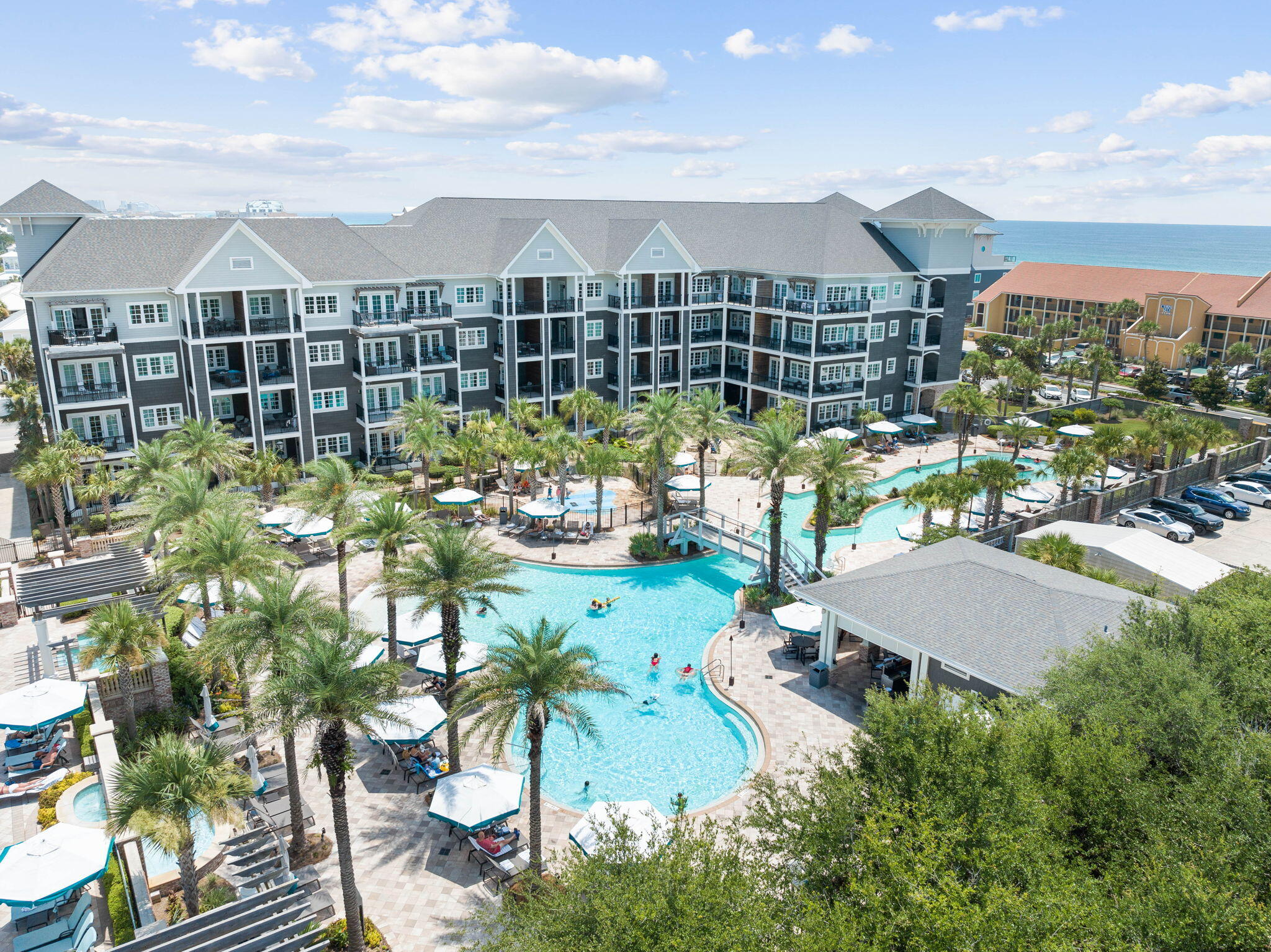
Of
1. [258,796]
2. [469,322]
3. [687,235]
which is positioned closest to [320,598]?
[258,796]

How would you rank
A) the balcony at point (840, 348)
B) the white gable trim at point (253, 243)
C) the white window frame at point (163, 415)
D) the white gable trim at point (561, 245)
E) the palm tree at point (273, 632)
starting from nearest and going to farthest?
1. the palm tree at point (273, 632)
2. the white gable trim at point (253, 243)
3. the white window frame at point (163, 415)
4. the white gable trim at point (561, 245)
5. the balcony at point (840, 348)

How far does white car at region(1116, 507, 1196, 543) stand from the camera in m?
45.3

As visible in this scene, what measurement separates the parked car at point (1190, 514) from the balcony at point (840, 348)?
70.5ft

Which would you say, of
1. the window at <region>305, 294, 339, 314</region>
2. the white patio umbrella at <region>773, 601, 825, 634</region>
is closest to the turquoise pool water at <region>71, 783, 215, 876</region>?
the white patio umbrella at <region>773, 601, 825, 634</region>

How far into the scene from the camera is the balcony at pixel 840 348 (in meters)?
61.0

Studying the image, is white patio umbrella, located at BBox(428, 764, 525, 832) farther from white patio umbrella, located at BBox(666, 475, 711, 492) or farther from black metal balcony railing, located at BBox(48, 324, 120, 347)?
black metal balcony railing, located at BBox(48, 324, 120, 347)

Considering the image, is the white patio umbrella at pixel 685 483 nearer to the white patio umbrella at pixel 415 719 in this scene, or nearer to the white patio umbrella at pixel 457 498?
Answer: the white patio umbrella at pixel 457 498

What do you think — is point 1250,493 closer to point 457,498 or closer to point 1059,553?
point 1059,553

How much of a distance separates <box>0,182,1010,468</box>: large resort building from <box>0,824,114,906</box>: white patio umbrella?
1182 inches

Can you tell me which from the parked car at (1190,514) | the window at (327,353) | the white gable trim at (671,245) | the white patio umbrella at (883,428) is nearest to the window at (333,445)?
the window at (327,353)

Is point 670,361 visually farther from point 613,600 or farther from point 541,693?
point 541,693

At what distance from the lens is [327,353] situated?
51.4 m

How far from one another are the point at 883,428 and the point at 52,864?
51435mm

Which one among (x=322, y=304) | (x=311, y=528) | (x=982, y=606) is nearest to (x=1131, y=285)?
(x=982, y=606)
